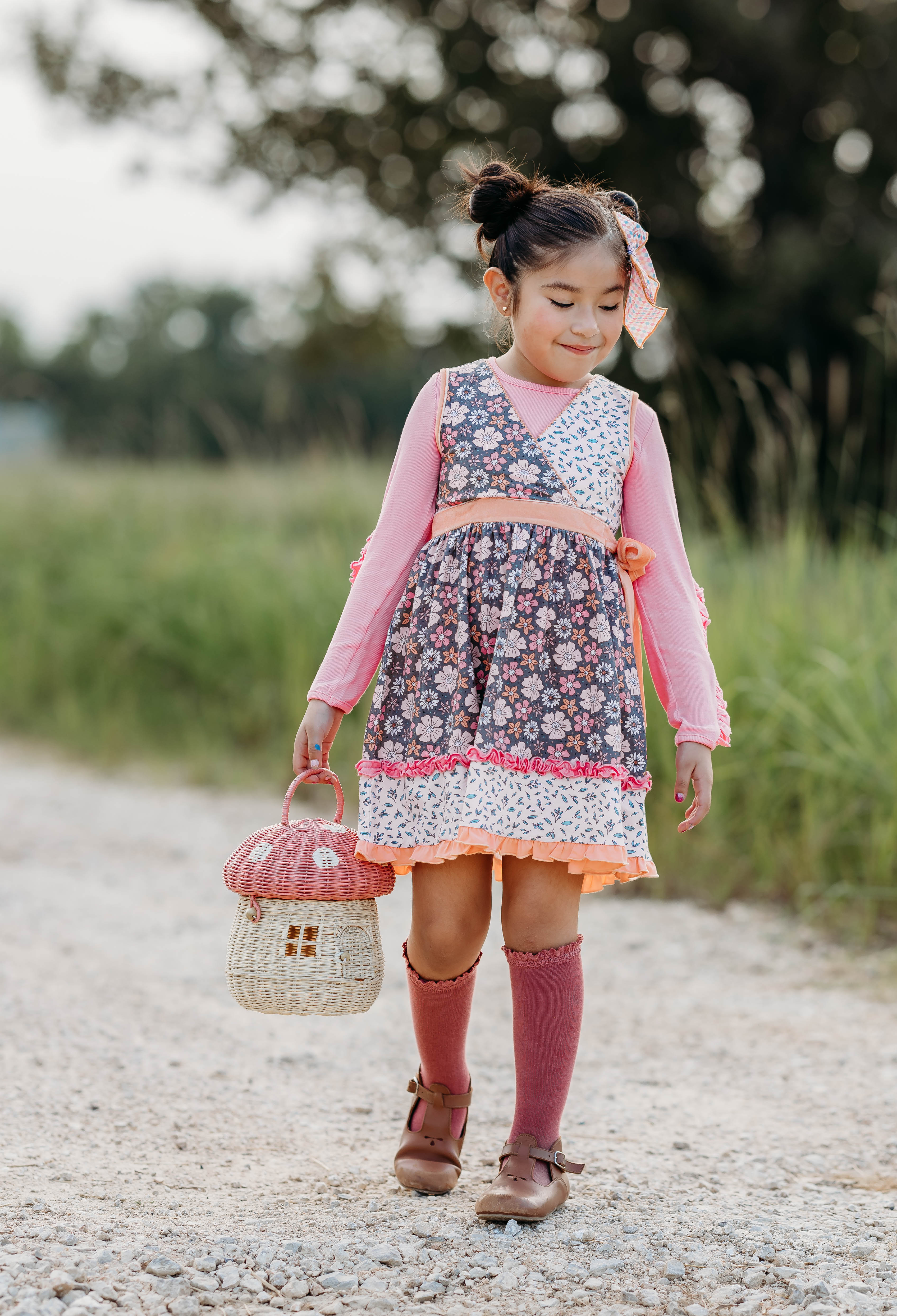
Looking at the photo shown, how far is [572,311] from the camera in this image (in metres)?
1.89

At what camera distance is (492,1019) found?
2.95m

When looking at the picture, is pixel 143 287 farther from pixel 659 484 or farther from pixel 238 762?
pixel 659 484

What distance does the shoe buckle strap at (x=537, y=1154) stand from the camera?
186 centimetres

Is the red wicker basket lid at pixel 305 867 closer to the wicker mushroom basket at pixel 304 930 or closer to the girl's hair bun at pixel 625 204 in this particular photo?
the wicker mushroom basket at pixel 304 930

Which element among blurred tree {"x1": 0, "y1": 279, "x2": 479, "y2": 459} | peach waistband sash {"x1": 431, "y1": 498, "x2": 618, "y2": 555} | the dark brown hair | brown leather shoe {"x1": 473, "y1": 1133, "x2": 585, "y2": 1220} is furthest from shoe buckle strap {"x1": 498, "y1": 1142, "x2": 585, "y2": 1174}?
blurred tree {"x1": 0, "y1": 279, "x2": 479, "y2": 459}

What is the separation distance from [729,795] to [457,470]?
2.21 m

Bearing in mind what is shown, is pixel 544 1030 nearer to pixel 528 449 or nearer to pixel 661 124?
pixel 528 449

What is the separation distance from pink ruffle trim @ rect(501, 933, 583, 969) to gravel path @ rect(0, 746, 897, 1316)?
1.17 feet

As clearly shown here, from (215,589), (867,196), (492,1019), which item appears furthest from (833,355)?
(492,1019)

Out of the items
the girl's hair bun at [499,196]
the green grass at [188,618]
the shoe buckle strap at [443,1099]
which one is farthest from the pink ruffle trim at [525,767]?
the green grass at [188,618]

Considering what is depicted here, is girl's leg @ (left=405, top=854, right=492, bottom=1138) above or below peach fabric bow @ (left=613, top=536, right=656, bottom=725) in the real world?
below

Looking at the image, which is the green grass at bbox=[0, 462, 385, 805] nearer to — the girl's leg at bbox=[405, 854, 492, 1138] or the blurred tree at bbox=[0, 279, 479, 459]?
the blurred tree at bbox=[0, 279, 479, 459]

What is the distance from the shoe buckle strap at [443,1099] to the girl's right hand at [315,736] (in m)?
0.52

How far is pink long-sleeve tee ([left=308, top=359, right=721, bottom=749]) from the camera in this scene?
75.4 inches
